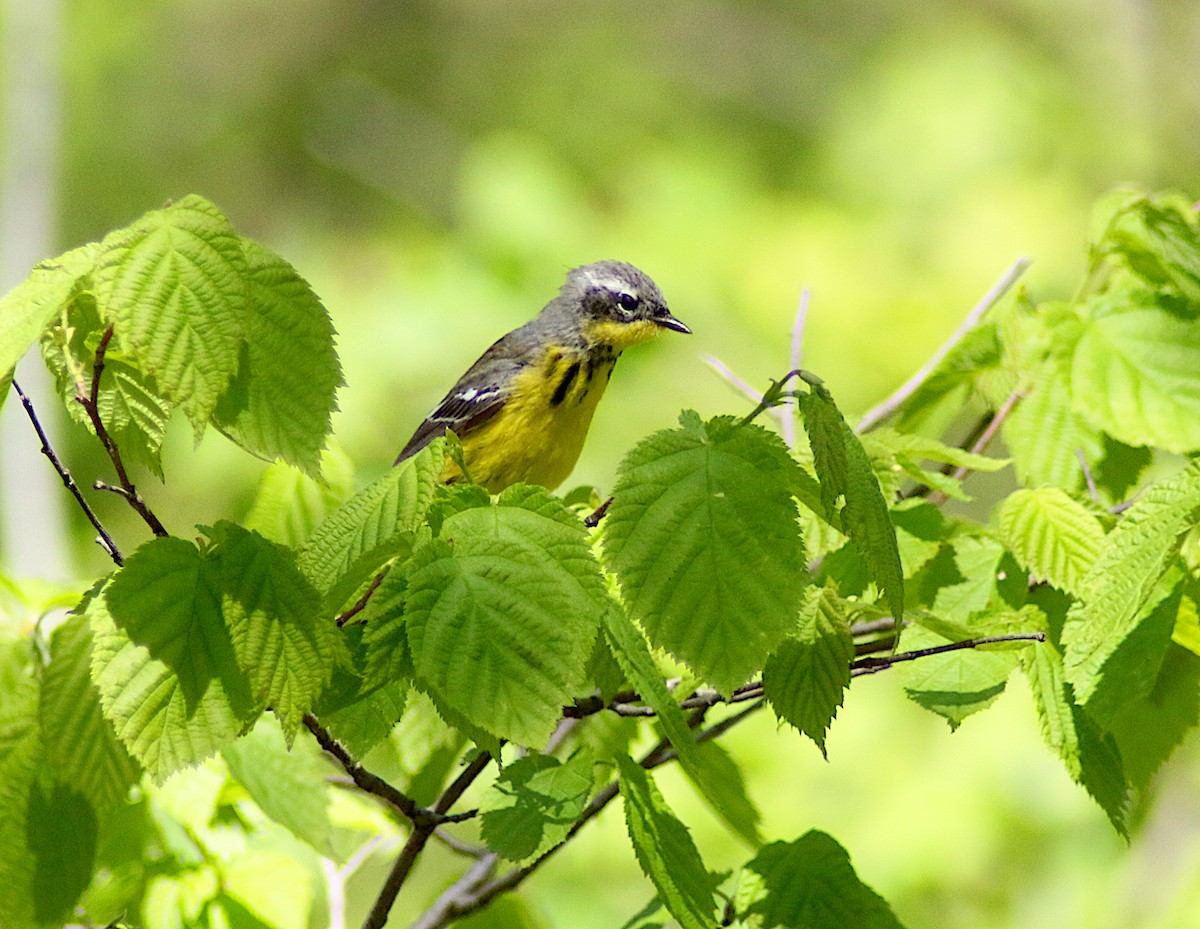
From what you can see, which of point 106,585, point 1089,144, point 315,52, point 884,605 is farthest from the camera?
point 315,52

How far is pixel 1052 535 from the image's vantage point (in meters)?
2.28

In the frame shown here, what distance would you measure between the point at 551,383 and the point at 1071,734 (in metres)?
2.51

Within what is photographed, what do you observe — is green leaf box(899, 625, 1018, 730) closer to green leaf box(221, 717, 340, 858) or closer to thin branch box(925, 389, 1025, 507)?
thin branch box(925, 389, 1025, 507)

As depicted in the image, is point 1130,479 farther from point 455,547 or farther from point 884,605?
point 455,547

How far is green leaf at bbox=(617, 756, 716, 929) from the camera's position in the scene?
1791 mm

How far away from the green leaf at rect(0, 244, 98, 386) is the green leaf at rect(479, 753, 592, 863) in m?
0.97

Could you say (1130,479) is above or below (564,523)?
below

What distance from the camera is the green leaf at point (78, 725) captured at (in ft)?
7.09

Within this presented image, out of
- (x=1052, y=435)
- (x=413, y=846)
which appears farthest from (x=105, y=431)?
(x=1052, y=435)

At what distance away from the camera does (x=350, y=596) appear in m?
1.73

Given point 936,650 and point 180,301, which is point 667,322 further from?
point 180,301

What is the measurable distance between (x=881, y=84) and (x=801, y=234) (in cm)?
236

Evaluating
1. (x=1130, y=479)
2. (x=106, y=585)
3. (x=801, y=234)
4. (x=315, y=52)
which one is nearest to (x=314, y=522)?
(x=106, y=585)

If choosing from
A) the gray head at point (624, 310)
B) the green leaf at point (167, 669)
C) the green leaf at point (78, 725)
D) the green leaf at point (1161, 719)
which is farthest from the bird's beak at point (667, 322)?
the green leaf at point (167, 669)
